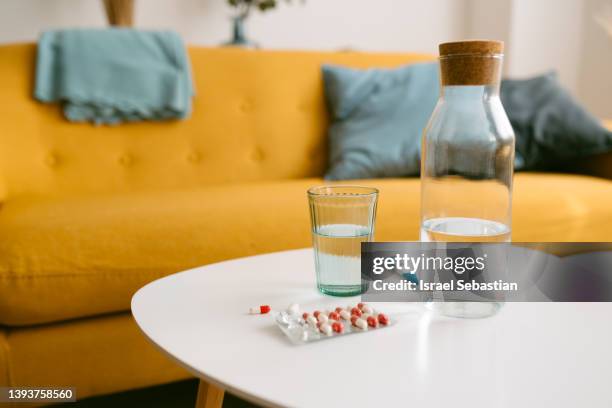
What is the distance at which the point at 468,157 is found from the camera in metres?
0.66

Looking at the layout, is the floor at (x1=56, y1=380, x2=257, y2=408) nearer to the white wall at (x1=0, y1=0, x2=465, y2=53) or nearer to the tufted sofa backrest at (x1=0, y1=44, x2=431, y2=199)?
the tufted sofa backrest at (x1=0, y1=44, x2=431, y2=199)

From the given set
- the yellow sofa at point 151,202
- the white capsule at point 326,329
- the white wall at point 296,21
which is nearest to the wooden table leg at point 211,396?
the white capsule at point 326,329

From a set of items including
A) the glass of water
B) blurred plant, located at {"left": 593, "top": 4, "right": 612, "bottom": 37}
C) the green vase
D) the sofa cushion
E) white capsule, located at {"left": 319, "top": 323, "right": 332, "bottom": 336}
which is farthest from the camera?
blurred plant, located at {"left": 593, "top": 4, "right": 612, "bottom": 37}

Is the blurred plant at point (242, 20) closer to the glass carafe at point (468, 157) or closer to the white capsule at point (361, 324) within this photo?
the glass carafe at point (468, 157)

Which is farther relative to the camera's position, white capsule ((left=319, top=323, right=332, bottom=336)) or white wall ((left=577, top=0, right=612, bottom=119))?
white wall ((left=577, top=0, right=612, bottom=119))

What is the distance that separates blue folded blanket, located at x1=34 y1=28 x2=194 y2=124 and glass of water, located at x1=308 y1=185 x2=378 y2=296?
1034mm

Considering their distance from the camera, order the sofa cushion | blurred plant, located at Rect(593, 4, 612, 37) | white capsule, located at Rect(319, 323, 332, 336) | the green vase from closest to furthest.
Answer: white capsule, located at Rect(319, 323, 332, 336)
the sofa cushion
the green vase
blurred plant, located at Rect(593, 4, 612, 37)

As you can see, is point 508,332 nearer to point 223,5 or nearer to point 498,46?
point 498,46

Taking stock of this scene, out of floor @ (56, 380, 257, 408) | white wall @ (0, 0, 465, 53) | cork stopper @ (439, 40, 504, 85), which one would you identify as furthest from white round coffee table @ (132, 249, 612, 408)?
white wall @ (0, 0, 465, 53)

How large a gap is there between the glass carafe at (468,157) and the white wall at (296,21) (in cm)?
182

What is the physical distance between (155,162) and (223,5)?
99cm

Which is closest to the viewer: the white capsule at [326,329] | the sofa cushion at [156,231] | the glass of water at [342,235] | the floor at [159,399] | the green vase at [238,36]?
the white capsule at [326,329]

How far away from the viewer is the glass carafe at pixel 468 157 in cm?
62

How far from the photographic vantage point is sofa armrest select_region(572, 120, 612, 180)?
163 centimetres
